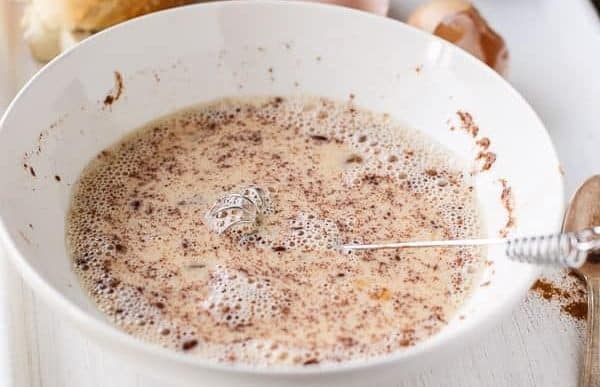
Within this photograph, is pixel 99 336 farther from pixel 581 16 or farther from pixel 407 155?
pixel 581 16

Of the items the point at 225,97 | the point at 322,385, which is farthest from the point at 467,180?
the point at 322,385

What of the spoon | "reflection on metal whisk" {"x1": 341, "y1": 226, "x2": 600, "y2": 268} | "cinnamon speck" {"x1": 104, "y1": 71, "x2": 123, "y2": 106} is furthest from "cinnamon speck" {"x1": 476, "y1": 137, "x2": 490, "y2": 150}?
"cinnamon speck" {"x1": 104, "y1": 71, "x2": 123, "y2": 106}

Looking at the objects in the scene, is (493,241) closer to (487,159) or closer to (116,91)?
(487,159)

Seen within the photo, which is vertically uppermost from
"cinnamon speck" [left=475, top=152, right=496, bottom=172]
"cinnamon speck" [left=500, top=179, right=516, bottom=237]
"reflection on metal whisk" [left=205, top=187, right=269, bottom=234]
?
"cinnamon speck" [left=475, top=152, right=496, bottom=172]

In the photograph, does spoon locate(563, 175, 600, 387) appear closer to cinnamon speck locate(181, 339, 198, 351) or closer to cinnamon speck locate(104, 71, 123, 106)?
cinnamon speck locate(181, 339, 198, 351)

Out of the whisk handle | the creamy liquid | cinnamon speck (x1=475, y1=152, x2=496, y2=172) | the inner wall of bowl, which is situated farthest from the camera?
cinnamon speck (x1=475, y1=152, x2=496, y2=172)

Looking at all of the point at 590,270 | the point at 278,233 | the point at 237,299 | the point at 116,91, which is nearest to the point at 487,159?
the point at 590,270

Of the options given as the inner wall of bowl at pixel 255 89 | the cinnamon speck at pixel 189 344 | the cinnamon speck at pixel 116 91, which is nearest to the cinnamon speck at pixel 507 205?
the inner wall of bowl at pixel 255 89
